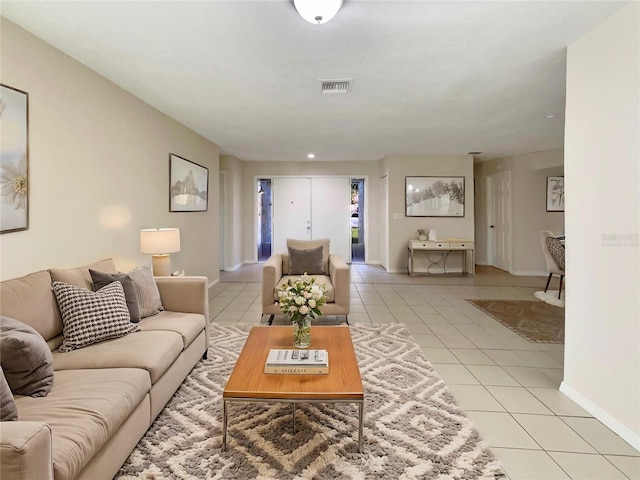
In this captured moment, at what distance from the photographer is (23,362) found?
1482 millimetres

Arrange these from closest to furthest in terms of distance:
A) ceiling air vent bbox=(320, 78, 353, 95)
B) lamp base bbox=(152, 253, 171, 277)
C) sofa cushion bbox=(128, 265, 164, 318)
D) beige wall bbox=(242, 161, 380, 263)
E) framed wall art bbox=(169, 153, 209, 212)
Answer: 1. sofa cushion bbox=(128, 265, 164, 318)
2. ceiling air vent bbox=(320, 78, 353, 95)
3. lamp base bbox=(152, 253, 171, 277)
4. framed wall art bbox=(169, 153, 209, 212)
5. beige wall bbox=(242, 161, 380, 263)

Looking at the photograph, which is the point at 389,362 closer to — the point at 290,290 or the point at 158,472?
the point at 290,290

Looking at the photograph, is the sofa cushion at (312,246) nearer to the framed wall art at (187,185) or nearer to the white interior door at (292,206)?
the framed wall art at (187,185)

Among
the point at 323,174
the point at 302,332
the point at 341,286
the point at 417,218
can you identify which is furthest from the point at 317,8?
the point at 323,174

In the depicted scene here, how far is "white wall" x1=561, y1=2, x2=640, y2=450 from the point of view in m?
1.87

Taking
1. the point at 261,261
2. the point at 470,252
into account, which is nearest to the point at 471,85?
the point at 470,252

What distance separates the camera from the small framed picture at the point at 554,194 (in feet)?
22.0

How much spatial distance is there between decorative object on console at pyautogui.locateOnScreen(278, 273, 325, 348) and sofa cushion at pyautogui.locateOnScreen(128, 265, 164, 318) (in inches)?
44.8

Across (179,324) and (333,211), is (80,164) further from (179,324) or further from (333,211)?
(333,211)

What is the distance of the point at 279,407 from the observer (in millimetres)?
2146

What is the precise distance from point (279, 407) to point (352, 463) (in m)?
0.63

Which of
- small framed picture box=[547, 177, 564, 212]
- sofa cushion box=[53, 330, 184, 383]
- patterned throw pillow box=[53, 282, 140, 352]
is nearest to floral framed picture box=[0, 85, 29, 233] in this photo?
patterned throw pillow box=[53, 282, 140, 352]

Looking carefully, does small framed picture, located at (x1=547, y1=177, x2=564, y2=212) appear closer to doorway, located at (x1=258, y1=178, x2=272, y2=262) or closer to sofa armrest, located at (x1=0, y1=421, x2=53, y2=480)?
doorway, located at (x1=258, y1=178, x2=272, y2=262)

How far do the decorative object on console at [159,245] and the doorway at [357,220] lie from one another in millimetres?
5366
